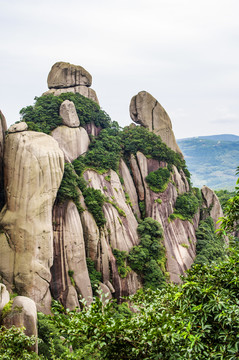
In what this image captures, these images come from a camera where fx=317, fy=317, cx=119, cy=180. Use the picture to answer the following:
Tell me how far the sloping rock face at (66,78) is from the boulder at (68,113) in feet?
22.7

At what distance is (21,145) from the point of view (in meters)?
18.9

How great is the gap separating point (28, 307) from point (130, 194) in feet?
62.7

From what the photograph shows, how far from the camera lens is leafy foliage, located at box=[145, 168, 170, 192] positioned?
3198 centimetres

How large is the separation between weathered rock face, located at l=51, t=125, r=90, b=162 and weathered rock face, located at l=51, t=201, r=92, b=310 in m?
6.94

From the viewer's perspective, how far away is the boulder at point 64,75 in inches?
1341

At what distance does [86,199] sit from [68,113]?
815 centimetres

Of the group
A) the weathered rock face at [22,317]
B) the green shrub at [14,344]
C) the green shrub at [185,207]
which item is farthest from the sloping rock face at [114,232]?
the green shrub at [14,344]

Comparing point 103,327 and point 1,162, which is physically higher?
point 1,162

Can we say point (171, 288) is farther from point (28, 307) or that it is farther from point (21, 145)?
point (21, 145)

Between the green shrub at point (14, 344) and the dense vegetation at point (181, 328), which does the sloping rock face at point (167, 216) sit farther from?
the dense vegetation at point (181, 328)

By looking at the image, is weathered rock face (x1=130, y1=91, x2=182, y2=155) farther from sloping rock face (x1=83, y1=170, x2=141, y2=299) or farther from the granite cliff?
sloping rock face (x1=83, y1=170, x2=141, y2=299)

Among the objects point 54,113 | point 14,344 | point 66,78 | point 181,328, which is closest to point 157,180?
point 54,113

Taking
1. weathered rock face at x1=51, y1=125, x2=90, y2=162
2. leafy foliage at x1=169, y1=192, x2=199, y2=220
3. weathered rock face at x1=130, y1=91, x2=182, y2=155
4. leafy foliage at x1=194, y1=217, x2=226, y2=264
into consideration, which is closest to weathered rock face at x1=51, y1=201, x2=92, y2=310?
weathered rock face at x1=51, y1=125, x2=90, y2=162

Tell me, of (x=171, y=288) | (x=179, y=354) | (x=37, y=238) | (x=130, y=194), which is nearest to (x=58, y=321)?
(x=179, y=354)
